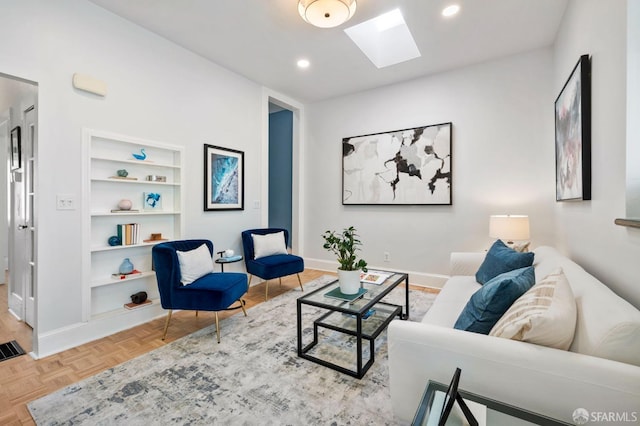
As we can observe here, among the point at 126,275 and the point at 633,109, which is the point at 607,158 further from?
the point at 126,275

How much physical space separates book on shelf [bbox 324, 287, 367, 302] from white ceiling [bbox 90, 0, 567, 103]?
8.14 ft

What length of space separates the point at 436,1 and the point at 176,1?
227 cm

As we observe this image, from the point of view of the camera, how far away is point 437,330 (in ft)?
4.02

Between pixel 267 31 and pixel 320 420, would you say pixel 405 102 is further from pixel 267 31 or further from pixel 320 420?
pixel 320 420

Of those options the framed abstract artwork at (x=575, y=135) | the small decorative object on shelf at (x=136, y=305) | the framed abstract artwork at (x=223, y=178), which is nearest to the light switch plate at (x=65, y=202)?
the small decorative object on shelf at (x=136, y=305)

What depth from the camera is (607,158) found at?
62.0 inches

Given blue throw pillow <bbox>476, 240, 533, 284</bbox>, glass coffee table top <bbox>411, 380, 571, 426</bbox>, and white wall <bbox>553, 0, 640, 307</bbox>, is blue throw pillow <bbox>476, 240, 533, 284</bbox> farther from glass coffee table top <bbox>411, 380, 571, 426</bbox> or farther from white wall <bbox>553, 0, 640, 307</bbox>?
glass coffee table top <bbox>411, 380, 571, 426</bbox>

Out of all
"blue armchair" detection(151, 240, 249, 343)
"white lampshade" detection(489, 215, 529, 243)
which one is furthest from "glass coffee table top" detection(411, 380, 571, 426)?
"white lampshade" detection(489, 215, 529, 243)

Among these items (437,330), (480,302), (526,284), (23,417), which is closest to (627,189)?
(526,284)

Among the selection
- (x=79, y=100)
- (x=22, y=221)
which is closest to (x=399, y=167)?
(x=79, y=100)

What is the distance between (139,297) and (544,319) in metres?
3.20

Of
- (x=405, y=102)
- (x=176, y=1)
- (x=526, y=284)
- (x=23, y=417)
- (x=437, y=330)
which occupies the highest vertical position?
(x=176, y=1)

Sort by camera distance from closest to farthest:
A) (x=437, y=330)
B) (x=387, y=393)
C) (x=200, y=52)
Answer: (x=437, y=330), (x=387, y=393), (x=200, y=52)

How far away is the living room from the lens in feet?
5.51
